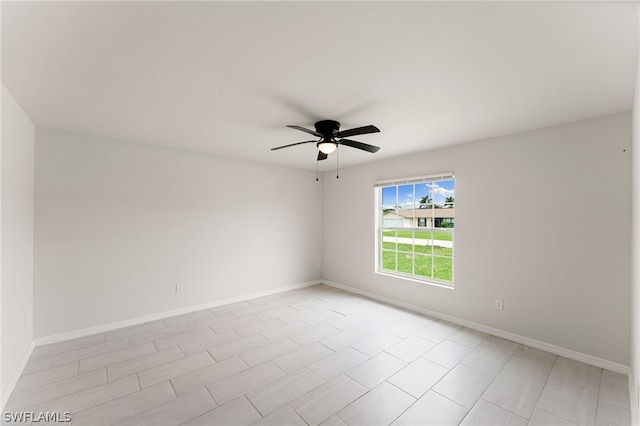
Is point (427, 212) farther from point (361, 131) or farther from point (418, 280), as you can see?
point (361, 131)

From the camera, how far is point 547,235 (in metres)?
2.92

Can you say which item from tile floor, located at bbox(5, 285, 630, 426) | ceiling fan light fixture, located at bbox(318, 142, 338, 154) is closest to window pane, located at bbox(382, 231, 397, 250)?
tile floor, located at bbox(5, 285, 630, 426)

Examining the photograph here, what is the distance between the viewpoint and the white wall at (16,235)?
2.14 m

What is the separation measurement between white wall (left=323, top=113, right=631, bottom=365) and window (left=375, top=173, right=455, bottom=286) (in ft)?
0.72

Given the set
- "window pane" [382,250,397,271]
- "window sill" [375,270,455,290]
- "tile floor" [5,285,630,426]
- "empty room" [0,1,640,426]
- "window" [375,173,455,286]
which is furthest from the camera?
"window pane" [382,250,397,271]

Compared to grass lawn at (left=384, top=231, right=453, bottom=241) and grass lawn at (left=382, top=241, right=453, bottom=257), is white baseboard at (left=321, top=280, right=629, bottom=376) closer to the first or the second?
grass lawn at (left=382, top=241, right=453, bottom=257)

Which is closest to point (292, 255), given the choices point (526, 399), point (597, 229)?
point (526, 399)

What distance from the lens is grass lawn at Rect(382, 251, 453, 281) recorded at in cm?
399

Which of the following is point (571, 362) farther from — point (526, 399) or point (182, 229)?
point (182, 229)

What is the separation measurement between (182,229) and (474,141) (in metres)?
4.30

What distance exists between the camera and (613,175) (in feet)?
8.37

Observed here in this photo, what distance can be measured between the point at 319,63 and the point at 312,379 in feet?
8.37

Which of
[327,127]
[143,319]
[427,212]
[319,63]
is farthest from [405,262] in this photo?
[143,319]

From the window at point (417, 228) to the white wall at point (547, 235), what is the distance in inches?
8.6
